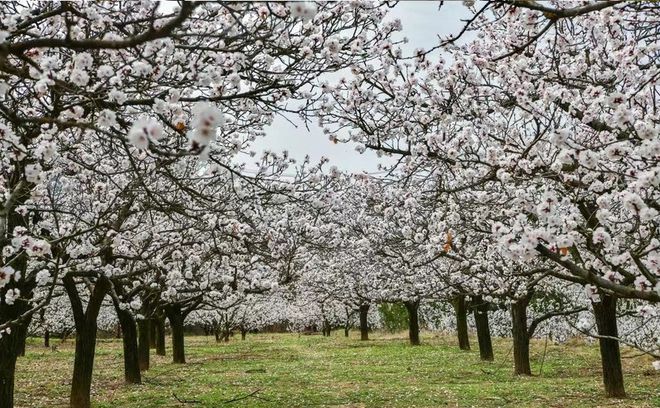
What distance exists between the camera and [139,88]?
20.4 ft

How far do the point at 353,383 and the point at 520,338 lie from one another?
5573 millimetres

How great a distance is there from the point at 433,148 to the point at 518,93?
1608 mm

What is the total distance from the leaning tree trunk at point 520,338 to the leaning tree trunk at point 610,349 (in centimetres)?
455

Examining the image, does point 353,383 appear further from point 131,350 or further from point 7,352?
point 7,352

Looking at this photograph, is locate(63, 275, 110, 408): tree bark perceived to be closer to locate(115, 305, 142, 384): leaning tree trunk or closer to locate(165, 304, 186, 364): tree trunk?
locate(115, 305, 142, 384): leaning tree trunk

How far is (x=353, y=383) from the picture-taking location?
18.3 meters

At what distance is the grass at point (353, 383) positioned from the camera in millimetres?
14438

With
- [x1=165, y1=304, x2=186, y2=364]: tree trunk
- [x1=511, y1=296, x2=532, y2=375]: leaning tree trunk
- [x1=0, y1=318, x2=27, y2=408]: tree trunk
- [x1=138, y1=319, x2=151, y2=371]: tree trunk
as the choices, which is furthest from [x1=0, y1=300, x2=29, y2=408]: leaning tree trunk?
[x1=165, y1=304, x2=186, y2=364]: tree trunk

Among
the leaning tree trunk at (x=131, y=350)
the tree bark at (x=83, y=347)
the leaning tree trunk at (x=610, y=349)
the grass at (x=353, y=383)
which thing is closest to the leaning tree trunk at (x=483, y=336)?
the grass at (x=353, y=383)

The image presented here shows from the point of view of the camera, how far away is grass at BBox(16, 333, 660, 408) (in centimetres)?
1444

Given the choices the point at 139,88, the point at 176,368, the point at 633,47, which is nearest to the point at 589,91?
the point at 633,47

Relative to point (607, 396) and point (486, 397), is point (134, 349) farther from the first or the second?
point (607, 396)

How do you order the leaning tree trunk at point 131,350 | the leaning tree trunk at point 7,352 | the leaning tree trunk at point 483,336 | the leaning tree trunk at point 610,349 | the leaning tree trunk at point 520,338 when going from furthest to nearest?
the leaning tree trunk at point 483,336 < the leaning tree trunk at point 520,338 < the leaning tree trunk at point 131,350 < the leaning tree trunk at point 610,349 < the leaning tree trunk at point 7,352

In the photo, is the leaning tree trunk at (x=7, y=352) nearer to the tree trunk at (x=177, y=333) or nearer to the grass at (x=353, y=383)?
the grass at (x=353, y=383)
